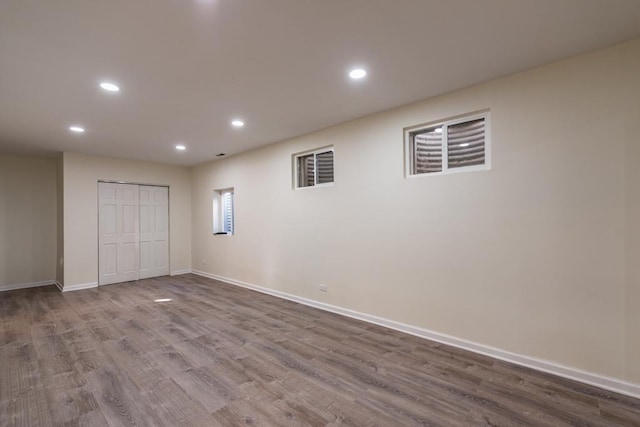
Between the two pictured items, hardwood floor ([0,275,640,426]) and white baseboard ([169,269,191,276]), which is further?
white baseboard ([169,269,191,276])

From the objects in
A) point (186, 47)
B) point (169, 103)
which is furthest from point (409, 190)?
point (169, 103)

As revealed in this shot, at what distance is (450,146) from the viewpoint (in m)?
3.18

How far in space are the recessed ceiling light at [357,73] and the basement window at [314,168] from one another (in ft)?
5.28

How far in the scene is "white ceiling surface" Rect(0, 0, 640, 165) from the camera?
6.00 ft

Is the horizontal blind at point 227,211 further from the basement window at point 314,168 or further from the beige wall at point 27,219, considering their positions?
the beige wall at point 27,219

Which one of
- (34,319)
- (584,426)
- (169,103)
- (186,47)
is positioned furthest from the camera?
(34,319)

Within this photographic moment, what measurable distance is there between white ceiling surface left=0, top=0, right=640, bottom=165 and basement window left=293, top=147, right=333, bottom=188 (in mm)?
814

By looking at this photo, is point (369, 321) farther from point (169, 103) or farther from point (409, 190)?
point (169, 103)

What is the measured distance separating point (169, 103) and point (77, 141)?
2.73 meters

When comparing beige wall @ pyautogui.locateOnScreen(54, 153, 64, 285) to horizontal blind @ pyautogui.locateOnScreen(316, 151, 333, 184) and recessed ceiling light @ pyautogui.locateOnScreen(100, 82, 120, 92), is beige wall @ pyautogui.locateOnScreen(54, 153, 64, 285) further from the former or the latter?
horizontal blind @ pyautogui.locateOnScreen(316, 151, 333, 184)

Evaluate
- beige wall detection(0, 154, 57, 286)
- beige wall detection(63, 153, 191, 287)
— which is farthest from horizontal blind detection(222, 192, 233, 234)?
beige wall detection(0, 154, 57, 286)

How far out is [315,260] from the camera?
4.40m

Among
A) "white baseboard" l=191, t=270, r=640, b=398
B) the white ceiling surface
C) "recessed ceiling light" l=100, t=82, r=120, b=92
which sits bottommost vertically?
"white baseboard" l=191, t=270, r=640, b=398

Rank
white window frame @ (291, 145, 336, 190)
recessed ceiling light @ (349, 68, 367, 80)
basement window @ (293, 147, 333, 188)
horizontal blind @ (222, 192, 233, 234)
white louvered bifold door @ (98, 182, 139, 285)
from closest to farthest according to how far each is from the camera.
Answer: recessed ceiling light @ (349, 68, 367, 80) → white window frame @ (291, 145, 336, 190) → basement window @ (293, 147, 333, 188) → white louvered bifold door @ (98, 182, 139, 285) → horizontal blind @ (222, 192, 233, 234)
